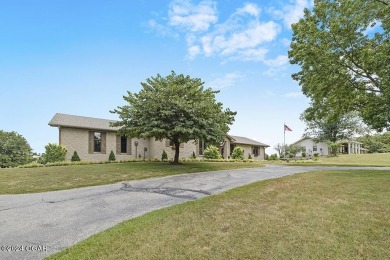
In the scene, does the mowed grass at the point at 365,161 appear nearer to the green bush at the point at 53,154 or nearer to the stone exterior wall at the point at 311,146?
the stone exterior wall at the point at 311,146

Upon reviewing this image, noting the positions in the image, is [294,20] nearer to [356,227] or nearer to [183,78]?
[183,78]

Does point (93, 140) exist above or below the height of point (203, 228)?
above

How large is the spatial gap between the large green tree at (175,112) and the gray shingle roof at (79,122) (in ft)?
19.1

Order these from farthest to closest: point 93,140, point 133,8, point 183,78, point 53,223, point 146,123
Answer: point 93,140 → point 183,78 → point 146,123 → point 133,8 → point 53,223

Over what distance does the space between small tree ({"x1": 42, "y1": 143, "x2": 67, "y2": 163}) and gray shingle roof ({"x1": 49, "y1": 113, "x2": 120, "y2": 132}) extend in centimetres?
182

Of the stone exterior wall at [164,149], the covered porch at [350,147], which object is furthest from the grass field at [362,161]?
the covered porch at [350,147]

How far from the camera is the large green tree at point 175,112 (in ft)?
50.1

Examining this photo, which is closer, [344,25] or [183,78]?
[344,25]

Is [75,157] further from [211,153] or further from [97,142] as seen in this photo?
[211,153]

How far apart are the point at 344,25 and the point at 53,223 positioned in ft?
50.0

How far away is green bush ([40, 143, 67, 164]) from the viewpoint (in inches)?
777

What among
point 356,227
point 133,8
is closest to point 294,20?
point 133,8

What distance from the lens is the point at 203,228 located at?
17.3ft

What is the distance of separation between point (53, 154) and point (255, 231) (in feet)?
61.4
